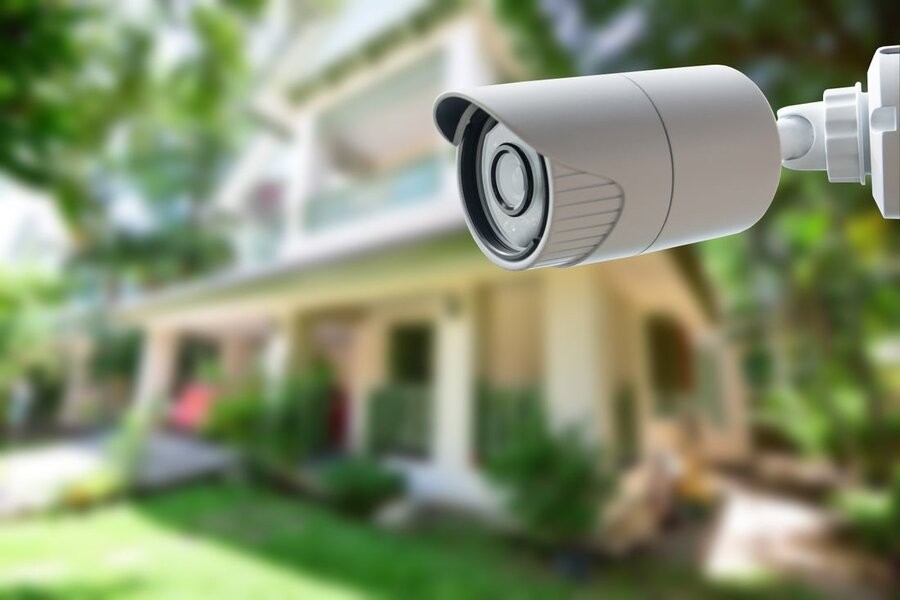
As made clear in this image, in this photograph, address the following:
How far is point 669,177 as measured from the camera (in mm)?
353

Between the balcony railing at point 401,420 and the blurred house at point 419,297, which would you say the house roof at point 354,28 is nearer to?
the blurred house at point 419,297

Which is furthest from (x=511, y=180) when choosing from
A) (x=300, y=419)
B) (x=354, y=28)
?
(x=354, y=28)

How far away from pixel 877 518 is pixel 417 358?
3804mm

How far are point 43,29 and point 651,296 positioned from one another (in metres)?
4.55

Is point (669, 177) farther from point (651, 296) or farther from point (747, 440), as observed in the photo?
point (747, 440)

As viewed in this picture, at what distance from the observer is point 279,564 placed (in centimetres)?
282

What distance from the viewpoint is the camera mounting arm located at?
0.32 metres

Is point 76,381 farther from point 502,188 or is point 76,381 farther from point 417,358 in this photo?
point 502,188

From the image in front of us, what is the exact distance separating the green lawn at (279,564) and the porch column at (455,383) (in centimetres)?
57

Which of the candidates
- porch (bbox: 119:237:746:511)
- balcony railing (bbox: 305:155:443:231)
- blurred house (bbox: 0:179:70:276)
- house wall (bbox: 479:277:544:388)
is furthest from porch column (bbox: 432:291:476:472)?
blurred house (bbox: 0:179:70:276)

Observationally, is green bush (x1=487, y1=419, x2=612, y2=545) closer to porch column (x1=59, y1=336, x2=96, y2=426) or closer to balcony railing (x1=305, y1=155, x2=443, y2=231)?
balcony railing (x1=305, y1=155, x2=443, y2=231)

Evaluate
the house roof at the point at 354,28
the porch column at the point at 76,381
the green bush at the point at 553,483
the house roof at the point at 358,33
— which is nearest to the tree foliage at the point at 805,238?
the green bush at the point at 553,483

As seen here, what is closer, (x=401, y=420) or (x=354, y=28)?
(x=401, y=420)

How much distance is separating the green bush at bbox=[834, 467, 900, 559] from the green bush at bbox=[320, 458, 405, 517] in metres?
3.51
